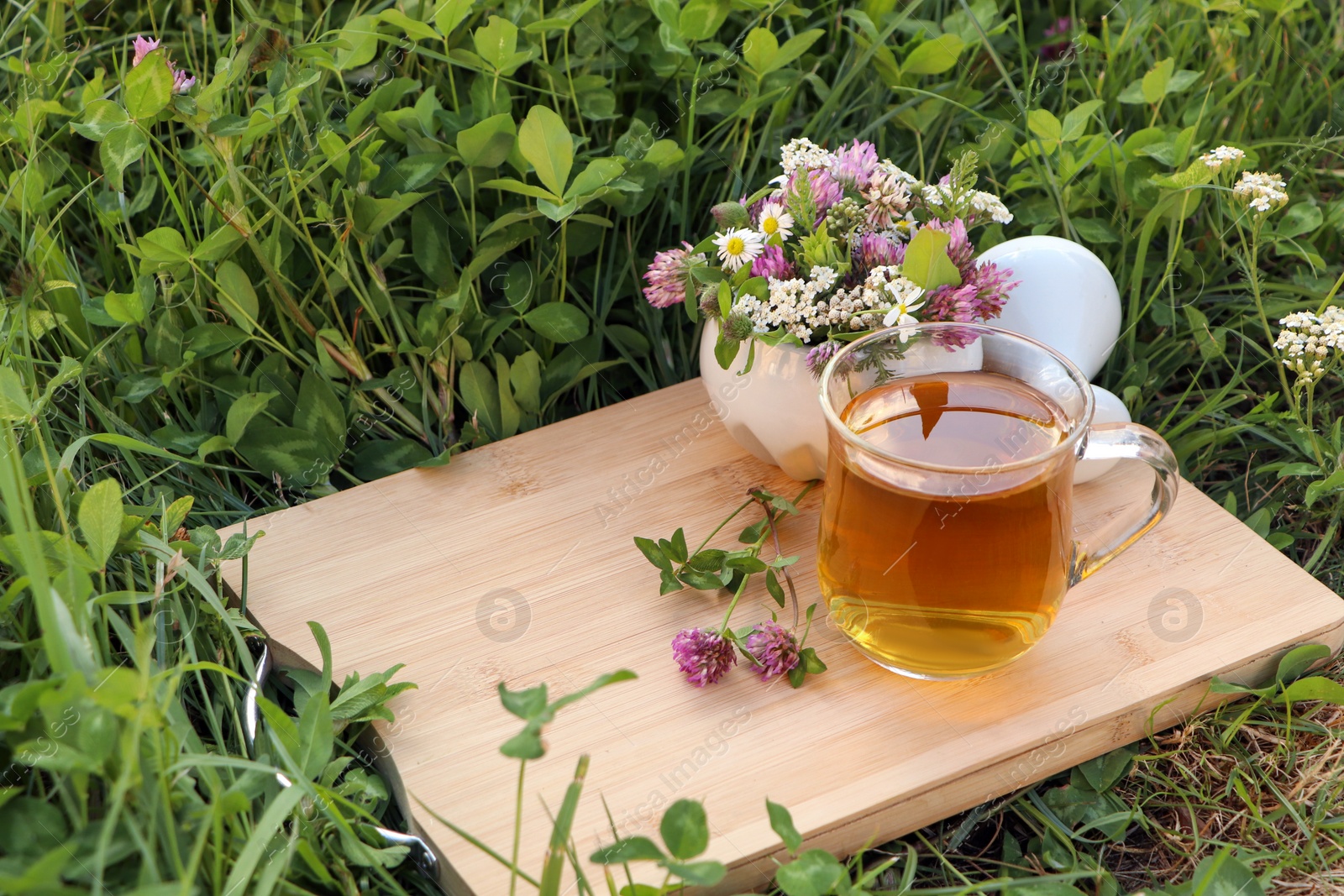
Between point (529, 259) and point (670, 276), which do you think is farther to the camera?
point (529, 259)

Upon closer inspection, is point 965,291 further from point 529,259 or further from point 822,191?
point 529,259

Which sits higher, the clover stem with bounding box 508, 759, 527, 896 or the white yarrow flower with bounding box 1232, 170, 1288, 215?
the white yarrow flower with bounding box 1232, 170, 1288, 215

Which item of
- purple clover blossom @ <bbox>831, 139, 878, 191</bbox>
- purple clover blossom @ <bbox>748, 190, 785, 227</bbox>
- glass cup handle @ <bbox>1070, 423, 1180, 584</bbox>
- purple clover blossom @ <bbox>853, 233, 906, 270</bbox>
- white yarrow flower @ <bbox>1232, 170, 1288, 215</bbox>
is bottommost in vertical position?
glass cup handle @ <bbox>1070, 423, 1180, 584</bbox>

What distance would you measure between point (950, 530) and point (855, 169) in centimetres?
38

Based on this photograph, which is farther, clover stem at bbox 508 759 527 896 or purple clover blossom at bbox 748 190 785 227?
purple clover blossom at bbox 748 190 785 227

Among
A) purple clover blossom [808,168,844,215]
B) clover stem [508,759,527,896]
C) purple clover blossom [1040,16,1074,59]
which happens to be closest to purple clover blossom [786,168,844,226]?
purple clover blossom [808,168,844,215]

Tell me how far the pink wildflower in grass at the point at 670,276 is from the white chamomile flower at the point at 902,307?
0.19 metres

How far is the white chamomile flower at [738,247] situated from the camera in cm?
100

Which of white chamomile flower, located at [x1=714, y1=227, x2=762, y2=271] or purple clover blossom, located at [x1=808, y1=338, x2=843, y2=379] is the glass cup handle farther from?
white chamomile flower, located at [x1=714, y1=227, x2=762, y2=271]

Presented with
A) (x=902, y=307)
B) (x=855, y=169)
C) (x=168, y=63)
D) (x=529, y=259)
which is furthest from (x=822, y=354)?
(x=168, y=63)

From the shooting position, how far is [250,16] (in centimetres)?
120

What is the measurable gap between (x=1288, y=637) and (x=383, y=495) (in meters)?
0.82

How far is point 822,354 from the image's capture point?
3.18ft

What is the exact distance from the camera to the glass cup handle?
2.93ft
